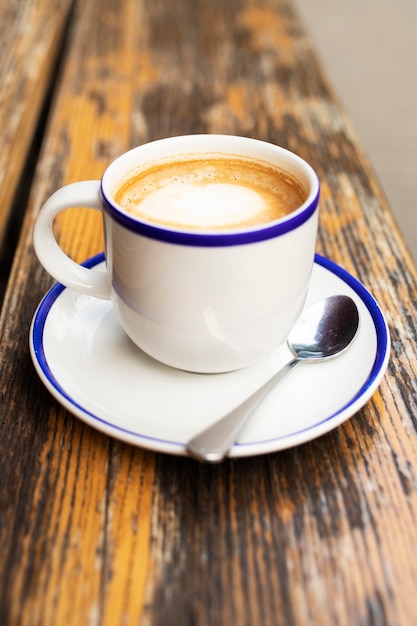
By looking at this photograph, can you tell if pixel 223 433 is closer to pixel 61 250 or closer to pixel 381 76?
pixel 61 250

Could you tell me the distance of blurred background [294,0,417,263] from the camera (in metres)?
2.02

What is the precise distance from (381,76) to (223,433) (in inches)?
97.1

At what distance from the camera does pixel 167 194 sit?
621 millimetres

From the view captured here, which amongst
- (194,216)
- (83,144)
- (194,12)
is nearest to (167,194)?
(194,216)

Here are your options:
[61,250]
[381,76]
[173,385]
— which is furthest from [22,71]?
[381,76]

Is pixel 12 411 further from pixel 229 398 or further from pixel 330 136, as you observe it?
pixel 330 136

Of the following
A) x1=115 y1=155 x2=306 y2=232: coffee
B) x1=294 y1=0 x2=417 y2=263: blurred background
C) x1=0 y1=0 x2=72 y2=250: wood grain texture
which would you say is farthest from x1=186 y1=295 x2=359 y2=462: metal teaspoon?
x1=294 y1=0 x2=417 y2=263: blurred background

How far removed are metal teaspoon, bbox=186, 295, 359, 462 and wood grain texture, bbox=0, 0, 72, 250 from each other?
480 millimetres

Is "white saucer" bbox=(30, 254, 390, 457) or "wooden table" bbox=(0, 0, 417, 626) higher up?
"white saucer" bbox=(30, 254, 390, 457)

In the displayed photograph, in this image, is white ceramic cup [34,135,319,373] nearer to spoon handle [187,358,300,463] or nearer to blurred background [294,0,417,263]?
spoon handle [187,358,300,463]

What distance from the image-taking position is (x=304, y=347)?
0.59 m

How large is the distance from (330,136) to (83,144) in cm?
40

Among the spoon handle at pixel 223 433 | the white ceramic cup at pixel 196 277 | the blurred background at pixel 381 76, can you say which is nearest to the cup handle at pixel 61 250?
the white ceramic cup at pixel 196 277

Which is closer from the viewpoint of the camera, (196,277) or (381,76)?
(196,277)
